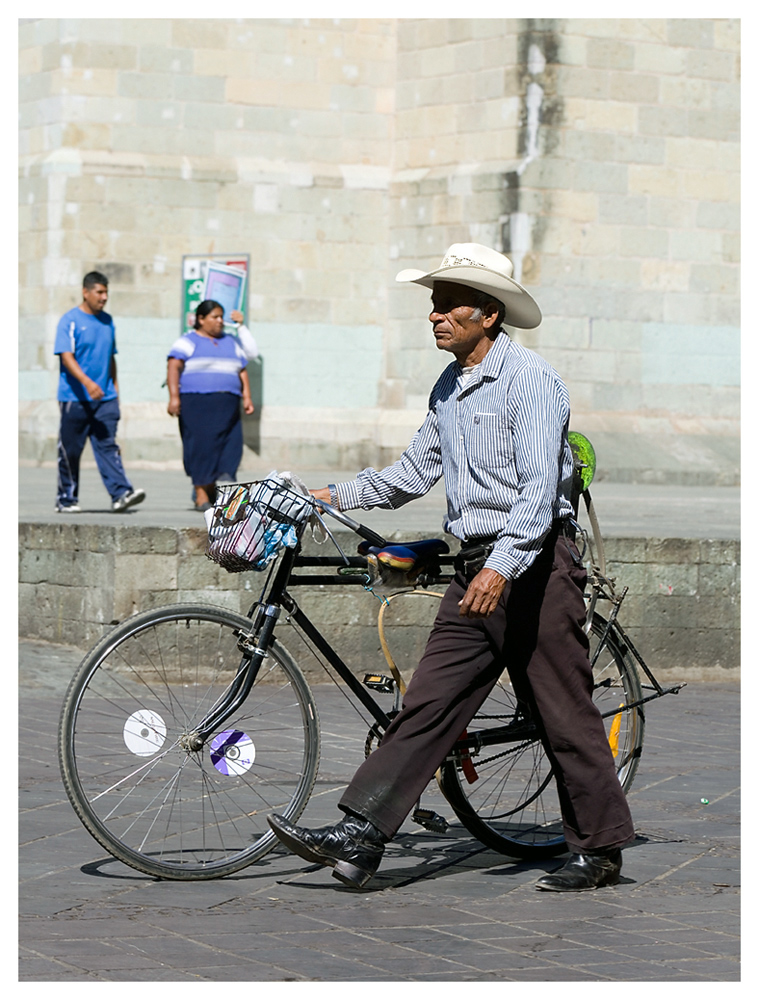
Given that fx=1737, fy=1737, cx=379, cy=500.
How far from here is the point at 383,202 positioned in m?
20.1

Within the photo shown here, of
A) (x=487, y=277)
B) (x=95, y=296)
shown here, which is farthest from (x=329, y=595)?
(x=95, y=296)

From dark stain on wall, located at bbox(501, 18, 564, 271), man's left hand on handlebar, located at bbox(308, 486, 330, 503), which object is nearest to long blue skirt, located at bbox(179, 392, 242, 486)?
dark stain on wall, located at bbox(501, 18, 564, 271)

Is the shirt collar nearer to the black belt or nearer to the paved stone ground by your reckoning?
the black belt

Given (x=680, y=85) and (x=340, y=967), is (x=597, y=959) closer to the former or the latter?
(x=340, y=967)

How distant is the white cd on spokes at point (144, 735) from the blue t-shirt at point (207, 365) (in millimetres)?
7696

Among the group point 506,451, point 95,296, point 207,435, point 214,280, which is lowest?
point 506,451

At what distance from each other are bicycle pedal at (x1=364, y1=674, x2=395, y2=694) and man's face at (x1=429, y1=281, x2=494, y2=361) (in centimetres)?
98

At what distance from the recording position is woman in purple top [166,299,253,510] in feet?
41.3

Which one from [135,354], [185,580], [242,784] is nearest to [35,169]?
[135,354]

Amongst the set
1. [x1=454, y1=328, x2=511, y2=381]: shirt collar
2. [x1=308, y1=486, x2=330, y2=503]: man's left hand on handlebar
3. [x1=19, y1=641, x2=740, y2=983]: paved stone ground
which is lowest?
[x1=19, y1=641, x2=740, y2=983]: paved stone ground

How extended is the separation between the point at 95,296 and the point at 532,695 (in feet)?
25.9

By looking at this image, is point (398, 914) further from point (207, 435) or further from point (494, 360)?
point (207, 435)

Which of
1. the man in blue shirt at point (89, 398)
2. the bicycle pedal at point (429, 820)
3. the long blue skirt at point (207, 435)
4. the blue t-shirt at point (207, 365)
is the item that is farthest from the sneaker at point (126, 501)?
the bicycle pedal at point (429, 820)

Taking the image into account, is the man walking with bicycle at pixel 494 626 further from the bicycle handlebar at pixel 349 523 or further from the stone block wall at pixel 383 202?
the stone block wall at pixel 383 202
